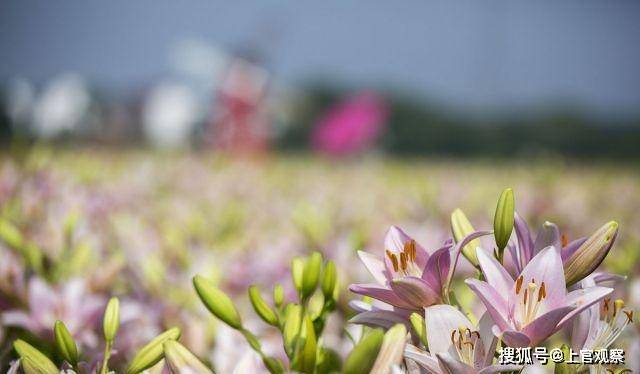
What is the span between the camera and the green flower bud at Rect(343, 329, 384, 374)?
0.63 m

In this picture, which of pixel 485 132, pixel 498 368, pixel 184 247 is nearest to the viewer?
pixel 498 368

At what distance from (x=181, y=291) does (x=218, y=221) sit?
87cm

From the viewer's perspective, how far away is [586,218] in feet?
7.26

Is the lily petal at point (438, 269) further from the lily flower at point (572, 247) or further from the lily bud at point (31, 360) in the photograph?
the lily bud at point (31, 360)

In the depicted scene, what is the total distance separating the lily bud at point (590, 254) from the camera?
2.31 feet

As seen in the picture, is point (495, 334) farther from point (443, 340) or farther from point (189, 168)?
point (189, 168)

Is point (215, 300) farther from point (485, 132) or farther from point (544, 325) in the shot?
point (485, 132)

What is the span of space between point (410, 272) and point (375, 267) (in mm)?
47

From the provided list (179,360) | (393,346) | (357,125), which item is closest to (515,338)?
(393,346)

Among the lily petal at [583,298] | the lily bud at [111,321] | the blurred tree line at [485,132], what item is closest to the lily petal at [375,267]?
the lily petal at [583,298]

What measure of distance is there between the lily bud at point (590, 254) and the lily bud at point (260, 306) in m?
0.39

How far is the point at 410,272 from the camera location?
754 millimetres

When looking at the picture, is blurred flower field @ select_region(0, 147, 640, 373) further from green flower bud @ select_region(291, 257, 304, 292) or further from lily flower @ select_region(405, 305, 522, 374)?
lily flower @ select_region(405, 305, 522, 374)

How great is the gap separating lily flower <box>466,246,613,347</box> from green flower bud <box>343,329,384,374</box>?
0.12 m
